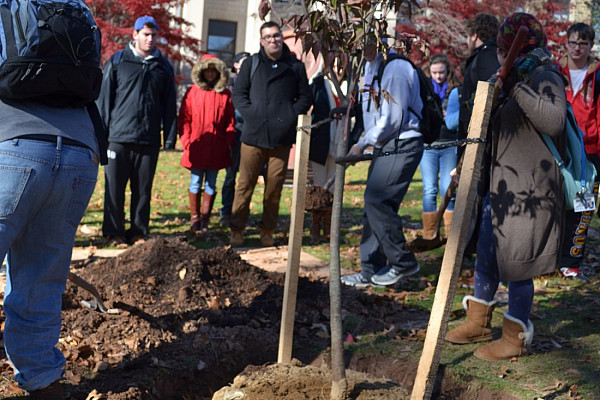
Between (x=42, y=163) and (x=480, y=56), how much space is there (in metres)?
3.97

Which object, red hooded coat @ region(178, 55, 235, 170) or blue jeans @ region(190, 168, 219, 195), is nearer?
red hooded coat @ region(178, 55, 235, 170)

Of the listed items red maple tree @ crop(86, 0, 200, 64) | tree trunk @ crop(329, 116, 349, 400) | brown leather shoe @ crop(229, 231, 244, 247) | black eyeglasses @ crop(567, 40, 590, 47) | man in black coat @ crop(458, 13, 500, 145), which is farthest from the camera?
red maple tree @ crop(86, 0, 200, 64)

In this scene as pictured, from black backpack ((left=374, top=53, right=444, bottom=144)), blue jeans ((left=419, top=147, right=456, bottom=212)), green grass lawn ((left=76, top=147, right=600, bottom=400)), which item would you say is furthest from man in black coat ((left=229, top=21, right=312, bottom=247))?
black backpack ((left=374, top=53, right=444, bottom=144))

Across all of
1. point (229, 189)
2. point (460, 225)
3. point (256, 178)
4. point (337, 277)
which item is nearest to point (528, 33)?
point (460, 225)

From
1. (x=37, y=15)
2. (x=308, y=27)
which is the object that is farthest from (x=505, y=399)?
(x=37, y=15)

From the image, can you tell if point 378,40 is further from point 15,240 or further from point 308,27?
point 15,240

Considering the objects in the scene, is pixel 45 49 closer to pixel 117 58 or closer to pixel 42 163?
→ pixel 42 163

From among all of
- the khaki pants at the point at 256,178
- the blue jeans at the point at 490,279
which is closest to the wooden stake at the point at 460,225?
the blue jeans at the point at 490,279

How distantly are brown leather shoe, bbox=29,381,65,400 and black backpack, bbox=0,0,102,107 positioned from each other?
1375 mm

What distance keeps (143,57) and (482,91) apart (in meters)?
5.55

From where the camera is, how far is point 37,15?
10.8 ft

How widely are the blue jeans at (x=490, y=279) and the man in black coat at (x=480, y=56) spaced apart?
1.33m

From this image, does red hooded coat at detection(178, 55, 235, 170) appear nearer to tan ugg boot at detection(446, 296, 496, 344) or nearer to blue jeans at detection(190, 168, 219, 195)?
blue jeans at detection(190, 168, 219, 195)

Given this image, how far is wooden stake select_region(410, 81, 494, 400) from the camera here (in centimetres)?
327
